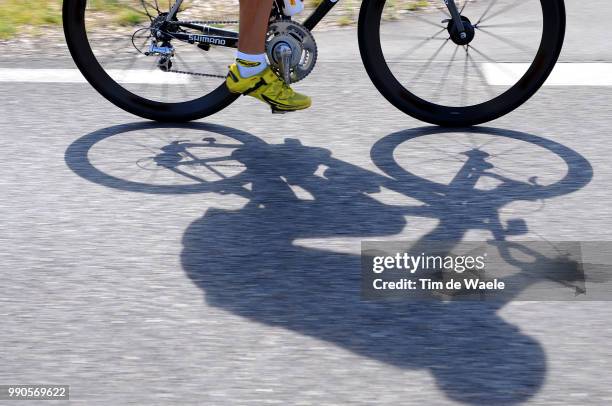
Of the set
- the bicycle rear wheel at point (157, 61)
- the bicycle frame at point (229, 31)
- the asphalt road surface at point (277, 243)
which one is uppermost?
the bicycle frame at point (229, 31)

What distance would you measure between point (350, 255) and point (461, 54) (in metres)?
2.35

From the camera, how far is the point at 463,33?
582cm

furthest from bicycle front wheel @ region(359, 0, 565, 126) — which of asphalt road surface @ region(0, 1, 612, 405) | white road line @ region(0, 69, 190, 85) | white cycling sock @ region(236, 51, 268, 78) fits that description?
white road line @ region(0, 69, 190, 85)

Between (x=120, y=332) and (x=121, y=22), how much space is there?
2.96 m

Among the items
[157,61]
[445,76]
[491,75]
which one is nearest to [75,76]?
[157,61]

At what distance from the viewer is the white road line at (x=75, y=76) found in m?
6.34

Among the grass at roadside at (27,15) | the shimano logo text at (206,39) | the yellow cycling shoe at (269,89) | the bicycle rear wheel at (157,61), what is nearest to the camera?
the yellow cycling shoe at (269,89)

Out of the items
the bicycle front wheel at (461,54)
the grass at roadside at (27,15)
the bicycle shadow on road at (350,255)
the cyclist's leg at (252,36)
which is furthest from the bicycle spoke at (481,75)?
the grass at roadside at (27,15)

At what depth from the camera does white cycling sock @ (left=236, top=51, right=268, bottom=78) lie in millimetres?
5602

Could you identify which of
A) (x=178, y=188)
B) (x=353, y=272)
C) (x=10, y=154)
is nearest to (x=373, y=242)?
(x=353, y=272)

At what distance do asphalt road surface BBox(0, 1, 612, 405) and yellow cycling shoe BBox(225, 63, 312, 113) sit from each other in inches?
8.5

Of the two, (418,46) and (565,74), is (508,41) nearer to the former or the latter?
(565,74)

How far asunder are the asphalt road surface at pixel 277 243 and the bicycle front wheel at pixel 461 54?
0.49 feet

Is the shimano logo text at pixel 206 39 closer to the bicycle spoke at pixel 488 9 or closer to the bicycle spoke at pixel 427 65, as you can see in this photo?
the bicycle spoke at pixel 427 65
